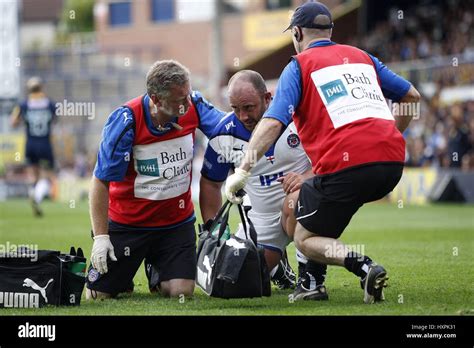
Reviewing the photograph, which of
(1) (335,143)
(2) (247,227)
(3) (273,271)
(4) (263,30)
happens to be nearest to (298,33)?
(1) (335,143)

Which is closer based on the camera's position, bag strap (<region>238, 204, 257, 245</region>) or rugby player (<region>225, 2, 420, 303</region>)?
rugby player (<region>225, 2, 420, 303</region>)

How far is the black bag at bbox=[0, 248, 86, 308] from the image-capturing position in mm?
7113

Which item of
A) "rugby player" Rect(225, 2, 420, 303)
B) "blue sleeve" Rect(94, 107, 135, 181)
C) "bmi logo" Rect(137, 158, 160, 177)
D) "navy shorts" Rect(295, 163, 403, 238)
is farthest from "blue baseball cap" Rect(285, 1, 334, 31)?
"bmi logo" Rect(137, 158, 160, 177)

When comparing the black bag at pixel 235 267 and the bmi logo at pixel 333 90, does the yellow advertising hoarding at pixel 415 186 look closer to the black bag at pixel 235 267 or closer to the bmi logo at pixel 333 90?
the black bag at pixel 235 267

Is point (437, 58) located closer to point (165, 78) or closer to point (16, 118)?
point (16, 118)

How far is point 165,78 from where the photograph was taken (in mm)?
7195

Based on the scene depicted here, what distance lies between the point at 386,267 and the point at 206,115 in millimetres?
2986

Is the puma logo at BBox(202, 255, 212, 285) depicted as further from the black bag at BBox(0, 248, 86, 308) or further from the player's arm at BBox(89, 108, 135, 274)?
the black bag at BBox(0, 248, 86, 308)

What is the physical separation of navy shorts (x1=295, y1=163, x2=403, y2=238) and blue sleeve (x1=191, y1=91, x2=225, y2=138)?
1344mm

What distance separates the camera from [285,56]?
33125 millimetres
